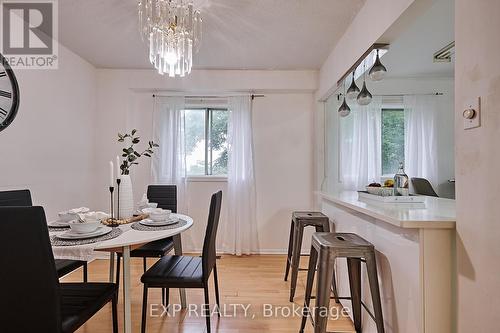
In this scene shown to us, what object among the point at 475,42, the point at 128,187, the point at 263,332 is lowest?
the point at 263,332

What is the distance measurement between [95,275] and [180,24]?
2.64m

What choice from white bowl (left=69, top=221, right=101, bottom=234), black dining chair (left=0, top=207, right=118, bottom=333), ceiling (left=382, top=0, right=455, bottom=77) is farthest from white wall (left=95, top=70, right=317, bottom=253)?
black dining chair (left=0, top=207, right=118, bottom=333)

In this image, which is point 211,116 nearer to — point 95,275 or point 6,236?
point 95,275

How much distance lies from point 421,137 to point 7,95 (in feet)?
15.2

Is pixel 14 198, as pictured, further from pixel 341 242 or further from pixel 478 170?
pixel 478 170

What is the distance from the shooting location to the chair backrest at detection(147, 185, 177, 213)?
2766mm

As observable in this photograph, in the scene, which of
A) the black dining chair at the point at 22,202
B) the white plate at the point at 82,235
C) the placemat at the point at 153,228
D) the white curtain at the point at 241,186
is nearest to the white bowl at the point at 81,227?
the white plate at the point at 82,235

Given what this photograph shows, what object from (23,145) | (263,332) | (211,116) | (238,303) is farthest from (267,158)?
(23,145)

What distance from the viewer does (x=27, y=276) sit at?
1138 mm

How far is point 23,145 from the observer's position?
2398 millimetres

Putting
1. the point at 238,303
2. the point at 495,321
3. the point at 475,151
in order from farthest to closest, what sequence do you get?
the point at 238,303 < the point at 475,151 < the point at 495,321

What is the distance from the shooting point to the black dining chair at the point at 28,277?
43.1 inches

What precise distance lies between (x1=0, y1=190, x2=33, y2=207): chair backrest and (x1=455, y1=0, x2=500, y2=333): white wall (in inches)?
98.7

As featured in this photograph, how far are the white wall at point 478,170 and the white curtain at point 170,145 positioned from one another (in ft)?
10.0
